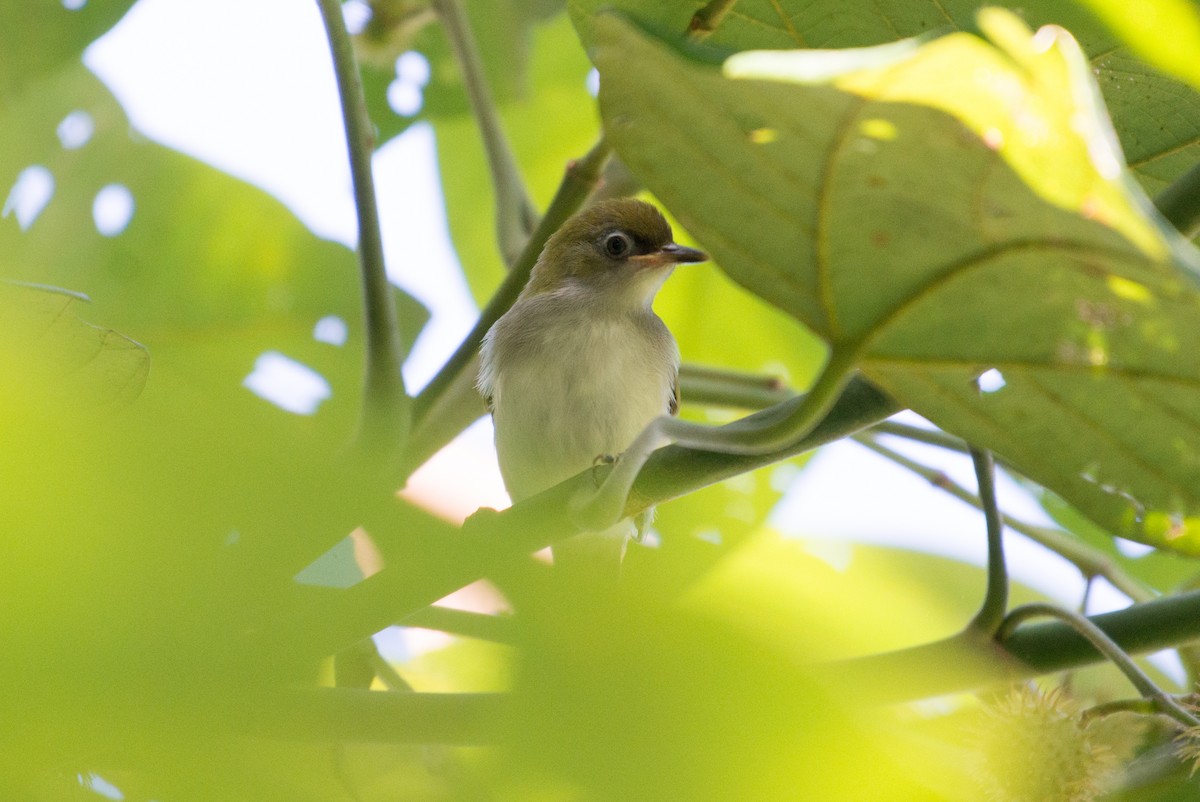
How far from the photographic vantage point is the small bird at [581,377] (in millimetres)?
3527

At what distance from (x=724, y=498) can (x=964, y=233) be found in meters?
1.88

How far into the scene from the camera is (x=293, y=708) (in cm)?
53

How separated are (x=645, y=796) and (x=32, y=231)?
3.06 m

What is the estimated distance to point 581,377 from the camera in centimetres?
355

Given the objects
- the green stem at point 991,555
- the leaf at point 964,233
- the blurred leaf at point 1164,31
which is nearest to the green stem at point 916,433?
the green stem at point 991,555

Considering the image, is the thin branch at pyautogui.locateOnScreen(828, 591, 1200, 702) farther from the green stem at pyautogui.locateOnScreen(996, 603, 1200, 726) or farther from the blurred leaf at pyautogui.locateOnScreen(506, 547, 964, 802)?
the blurred leaf at pyautogui.locateOnScreen(506, 547, 964, 802)

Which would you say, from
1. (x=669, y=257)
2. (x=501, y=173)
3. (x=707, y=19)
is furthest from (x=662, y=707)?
(x=669, y=257)

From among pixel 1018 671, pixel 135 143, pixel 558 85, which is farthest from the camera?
pixel 558 85

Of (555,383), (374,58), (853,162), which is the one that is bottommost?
(555,383)

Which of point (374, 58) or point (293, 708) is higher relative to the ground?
point (293, 708)

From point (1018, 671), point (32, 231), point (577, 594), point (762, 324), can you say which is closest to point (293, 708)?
point (577, 594)

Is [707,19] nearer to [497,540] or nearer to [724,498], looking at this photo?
[724,498]

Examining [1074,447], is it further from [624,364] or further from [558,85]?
[558,85]

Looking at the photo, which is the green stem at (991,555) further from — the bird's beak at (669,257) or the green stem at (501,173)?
the bird's beak at (669,257)
